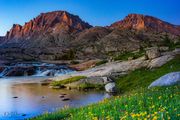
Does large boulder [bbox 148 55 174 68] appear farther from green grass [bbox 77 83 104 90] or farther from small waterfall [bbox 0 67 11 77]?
small waterfall [bbox 0 67 11 77]

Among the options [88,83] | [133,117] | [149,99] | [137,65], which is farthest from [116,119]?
[137,65]

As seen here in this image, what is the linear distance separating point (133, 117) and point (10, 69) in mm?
106602

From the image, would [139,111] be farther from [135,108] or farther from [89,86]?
[89,86]

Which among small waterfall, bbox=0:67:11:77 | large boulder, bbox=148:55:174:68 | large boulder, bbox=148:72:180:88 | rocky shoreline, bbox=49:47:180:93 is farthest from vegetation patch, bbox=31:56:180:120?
small waterfall, bbox=0:67:11:77

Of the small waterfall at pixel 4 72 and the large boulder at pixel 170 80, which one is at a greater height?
the small waterfall at pixel 4 72

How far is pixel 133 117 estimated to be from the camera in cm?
1195

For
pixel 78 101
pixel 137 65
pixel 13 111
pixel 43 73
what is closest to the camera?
pixel 13 111

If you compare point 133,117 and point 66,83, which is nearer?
point 133,117

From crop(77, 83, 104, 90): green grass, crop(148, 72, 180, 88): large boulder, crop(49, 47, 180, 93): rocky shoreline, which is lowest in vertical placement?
crop(77, 83, 104, 90): green grass

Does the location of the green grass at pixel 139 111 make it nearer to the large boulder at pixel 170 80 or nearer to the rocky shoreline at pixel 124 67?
the large boulder at pixel 170 80

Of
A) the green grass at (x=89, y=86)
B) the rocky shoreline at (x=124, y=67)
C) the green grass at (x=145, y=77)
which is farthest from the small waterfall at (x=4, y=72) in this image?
the green grass at (x=145, y=77)

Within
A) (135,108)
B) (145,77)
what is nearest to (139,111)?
(135,108)

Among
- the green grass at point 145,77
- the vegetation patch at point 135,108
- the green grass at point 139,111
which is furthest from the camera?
the green grass at point 145,77

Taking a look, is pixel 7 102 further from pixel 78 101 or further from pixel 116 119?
pixel 116 119
